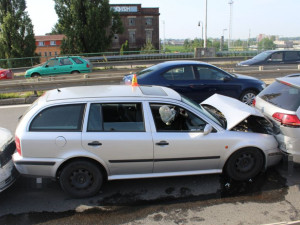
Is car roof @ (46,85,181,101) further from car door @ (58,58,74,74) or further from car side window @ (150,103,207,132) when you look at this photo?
car door @ (58,58,74,74)

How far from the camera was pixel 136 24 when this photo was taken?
167ft

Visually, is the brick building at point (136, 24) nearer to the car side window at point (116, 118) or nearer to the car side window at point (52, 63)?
the car side window at point (52, 63)

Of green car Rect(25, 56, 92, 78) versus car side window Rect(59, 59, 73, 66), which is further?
car side window Rect(59, 59, 73, 66)

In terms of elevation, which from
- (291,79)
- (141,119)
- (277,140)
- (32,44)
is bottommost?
(277,140)

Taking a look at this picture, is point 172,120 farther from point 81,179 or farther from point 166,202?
point 81,179

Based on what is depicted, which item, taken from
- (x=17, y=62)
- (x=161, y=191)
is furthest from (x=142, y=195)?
(x=17, y=62)

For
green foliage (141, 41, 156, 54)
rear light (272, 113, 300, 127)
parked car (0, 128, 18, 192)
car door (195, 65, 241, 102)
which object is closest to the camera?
parked car (0, 128, 18, 192)

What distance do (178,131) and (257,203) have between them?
141cm

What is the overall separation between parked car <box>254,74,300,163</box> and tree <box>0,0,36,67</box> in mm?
30326

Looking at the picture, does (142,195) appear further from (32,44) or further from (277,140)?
(32,44)

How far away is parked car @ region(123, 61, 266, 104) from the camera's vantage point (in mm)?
7246

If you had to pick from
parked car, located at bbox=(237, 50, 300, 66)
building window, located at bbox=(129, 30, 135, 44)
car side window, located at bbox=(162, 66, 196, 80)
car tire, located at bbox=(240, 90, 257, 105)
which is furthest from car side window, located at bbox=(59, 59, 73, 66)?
building window, located at bbox=(129, 30, 135, 44)

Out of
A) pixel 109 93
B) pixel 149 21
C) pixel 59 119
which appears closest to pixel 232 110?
pixel 109 93

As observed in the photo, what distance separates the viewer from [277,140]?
4199 millimetres
